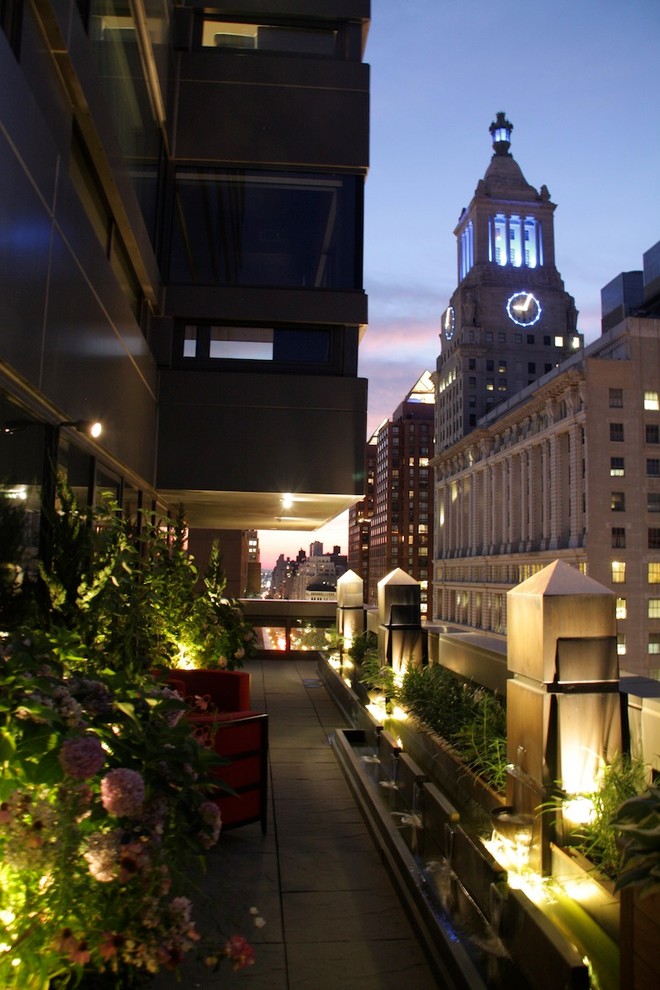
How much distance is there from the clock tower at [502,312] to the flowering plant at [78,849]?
122 metres

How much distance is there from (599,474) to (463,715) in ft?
236

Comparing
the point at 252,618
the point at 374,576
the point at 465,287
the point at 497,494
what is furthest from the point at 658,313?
the point at 374,576

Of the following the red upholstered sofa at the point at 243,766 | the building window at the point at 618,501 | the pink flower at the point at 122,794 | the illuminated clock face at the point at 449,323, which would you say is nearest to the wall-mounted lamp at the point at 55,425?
the red upholstered sofa at the point at 243,766

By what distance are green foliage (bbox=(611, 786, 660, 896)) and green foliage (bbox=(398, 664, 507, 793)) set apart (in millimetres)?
2855

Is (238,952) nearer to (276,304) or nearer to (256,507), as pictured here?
(276,304)

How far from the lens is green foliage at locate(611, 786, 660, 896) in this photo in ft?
8.30

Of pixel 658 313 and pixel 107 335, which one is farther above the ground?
pixel 658 313

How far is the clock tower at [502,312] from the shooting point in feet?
403

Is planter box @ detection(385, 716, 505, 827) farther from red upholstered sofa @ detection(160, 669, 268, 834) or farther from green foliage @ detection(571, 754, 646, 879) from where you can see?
red upholstered sofa @ detection(160, 669, 268, 834)

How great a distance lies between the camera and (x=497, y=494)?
10350cm

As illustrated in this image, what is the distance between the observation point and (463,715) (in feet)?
24.0

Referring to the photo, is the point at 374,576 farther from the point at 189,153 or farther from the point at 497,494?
the point at 189,153

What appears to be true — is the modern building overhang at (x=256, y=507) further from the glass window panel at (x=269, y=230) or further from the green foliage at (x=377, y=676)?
the glass window panel at (x=269, y=230)

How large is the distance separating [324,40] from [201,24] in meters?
2.24
